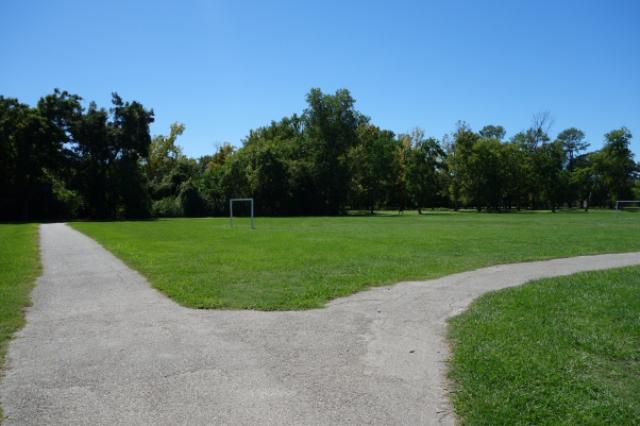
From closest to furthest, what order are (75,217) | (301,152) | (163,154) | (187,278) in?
(187,278)
(75,217)
(301,152)
(163,154)

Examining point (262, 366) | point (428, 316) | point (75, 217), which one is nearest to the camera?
point (262, 366)

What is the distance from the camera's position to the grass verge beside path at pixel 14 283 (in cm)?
636

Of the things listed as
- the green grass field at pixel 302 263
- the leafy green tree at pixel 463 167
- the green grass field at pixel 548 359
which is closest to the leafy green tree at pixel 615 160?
the leafy green tree at pixel 463 167

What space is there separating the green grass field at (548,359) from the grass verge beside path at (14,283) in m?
5.03

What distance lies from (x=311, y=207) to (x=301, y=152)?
935 cm

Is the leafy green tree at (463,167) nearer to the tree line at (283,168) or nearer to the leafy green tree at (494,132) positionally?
the tree line at (283,168)

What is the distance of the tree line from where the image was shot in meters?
45.3

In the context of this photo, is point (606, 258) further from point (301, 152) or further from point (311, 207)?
point (301, 152)

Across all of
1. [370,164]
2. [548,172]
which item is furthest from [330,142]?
[548,172]

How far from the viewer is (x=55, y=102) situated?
46.8 m

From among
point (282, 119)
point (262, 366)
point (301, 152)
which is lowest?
point (262, 366)

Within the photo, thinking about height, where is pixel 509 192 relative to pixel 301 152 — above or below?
below

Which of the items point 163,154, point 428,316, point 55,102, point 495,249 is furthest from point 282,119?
point 428,316

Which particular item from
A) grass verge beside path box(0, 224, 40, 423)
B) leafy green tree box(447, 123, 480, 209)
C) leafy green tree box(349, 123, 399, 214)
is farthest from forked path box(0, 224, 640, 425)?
leafy green tree box(447, 123, 480, 209)
